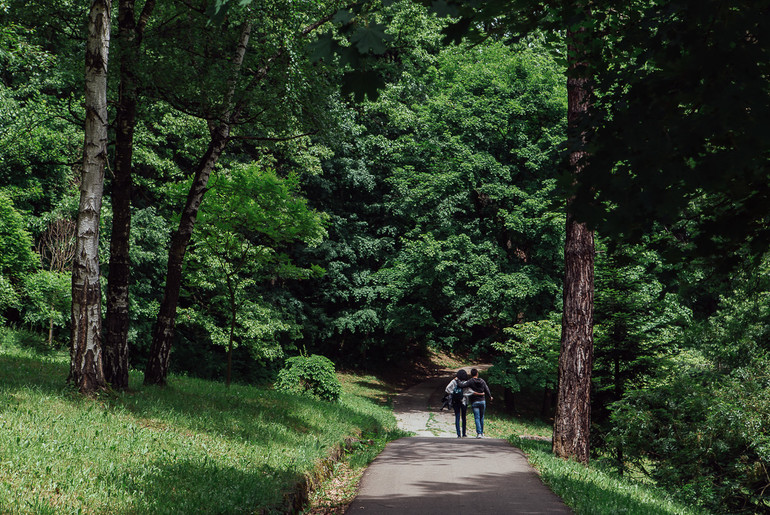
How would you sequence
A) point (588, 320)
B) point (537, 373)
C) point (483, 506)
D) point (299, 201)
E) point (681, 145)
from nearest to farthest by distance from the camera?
point (681, 145)
point (483, 506)
point (588, 320)
point (299, 201)
point (537, 373)

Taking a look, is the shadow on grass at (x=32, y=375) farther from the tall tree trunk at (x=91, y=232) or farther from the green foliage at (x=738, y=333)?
the green foliage at (x=738, y=333)

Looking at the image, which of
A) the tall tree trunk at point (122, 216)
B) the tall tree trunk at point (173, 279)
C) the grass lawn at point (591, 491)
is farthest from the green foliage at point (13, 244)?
the grass lawn at point (591, 491)

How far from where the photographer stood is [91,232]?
27.6 feet

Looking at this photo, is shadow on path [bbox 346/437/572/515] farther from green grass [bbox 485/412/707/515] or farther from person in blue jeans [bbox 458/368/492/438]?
person in blue jeans [bbox 458/368/492/438]

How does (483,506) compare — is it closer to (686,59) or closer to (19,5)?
(686,59)

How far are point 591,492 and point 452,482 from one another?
64.7 inches

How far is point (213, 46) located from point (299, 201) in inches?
152

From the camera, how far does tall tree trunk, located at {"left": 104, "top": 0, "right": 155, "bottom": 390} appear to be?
9.85 m

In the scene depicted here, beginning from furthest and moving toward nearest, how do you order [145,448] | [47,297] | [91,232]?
1. [47,297]
2. [91,232]
3. [145,448]

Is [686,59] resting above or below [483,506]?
above

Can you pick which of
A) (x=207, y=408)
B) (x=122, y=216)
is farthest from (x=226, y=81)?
(x=207, y=408)

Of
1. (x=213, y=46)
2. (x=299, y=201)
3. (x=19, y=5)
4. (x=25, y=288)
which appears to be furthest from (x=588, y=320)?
(x=25, y=288)

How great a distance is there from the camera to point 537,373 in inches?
906

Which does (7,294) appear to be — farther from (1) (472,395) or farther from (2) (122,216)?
(1) (472,395)
